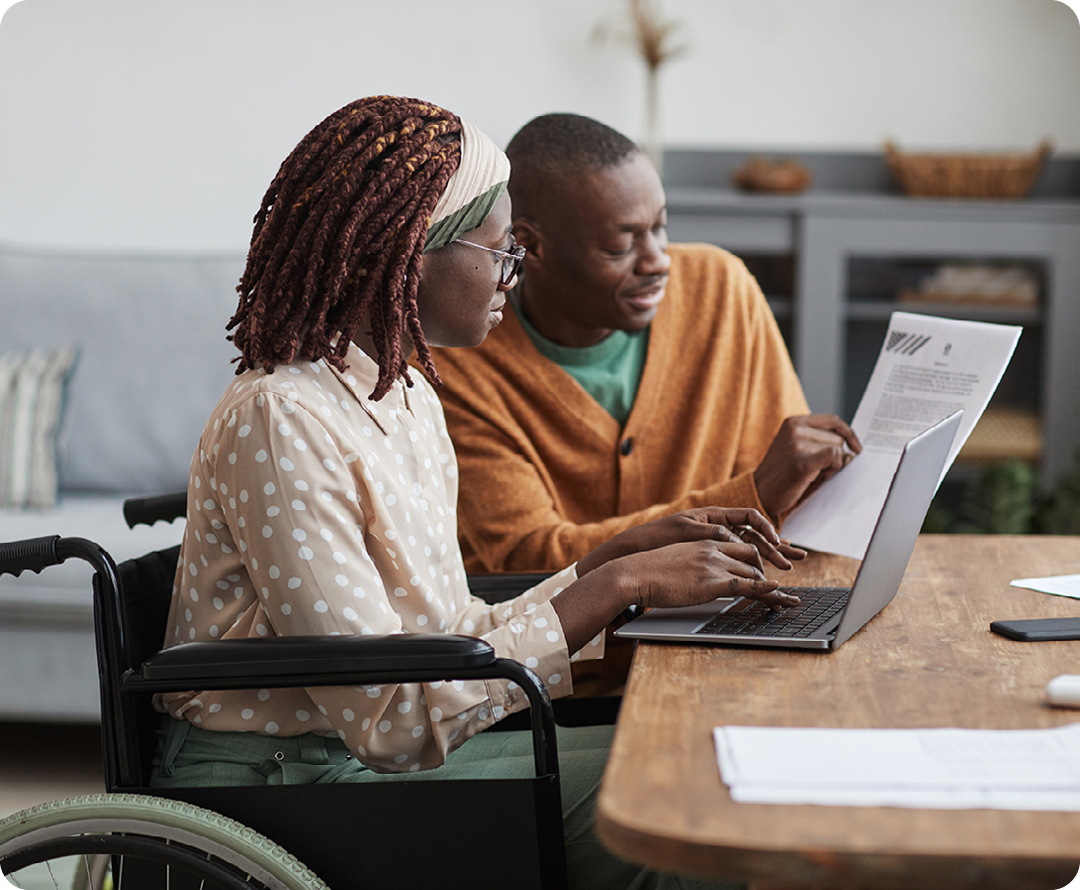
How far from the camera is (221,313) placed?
2.51 m

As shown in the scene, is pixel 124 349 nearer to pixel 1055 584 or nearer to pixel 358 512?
pixel 358 512

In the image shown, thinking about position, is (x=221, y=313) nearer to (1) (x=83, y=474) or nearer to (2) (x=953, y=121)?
(1) (x=83, y=474)

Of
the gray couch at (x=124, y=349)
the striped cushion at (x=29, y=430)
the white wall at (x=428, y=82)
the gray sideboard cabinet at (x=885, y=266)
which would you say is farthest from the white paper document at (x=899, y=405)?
the white wall at (x=428, y=82)

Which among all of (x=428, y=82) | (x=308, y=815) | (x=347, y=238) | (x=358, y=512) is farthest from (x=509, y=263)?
(x=428, y=82)

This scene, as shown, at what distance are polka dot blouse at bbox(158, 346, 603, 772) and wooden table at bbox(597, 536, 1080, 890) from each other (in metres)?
0.18

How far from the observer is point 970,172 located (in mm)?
3174

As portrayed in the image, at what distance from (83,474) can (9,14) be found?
4.65 feet

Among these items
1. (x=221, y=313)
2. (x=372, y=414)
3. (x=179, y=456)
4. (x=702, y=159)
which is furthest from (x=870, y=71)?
(x=372, y=414)

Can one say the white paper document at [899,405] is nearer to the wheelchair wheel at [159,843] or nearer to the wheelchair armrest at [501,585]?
the wheelchair armrest at [501,585]

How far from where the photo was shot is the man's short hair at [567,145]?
1479mm

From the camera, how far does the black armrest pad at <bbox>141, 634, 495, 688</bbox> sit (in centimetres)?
79

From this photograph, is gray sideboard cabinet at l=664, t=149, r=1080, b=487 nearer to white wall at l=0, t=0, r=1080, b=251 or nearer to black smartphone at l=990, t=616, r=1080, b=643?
white wall at l=0, t=0, r=1080, b=251

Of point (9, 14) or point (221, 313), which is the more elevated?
point (9, 14)

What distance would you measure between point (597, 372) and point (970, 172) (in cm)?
207
